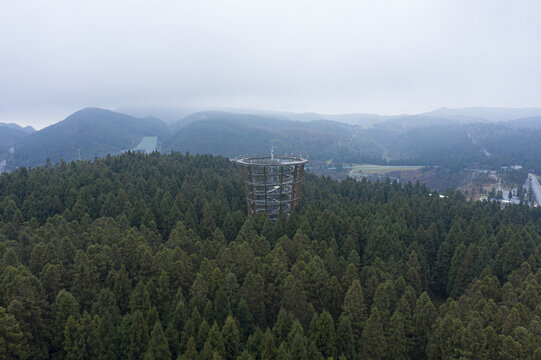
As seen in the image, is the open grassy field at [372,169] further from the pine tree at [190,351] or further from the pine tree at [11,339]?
the pine tree at [11,339]

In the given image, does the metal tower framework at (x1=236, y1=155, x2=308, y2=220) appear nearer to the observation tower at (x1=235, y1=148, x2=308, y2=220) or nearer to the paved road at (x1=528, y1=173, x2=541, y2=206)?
the observation tower at (x1=235, y1=148, x2=308, y2=220)

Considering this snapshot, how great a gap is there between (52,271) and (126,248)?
18.7 ft

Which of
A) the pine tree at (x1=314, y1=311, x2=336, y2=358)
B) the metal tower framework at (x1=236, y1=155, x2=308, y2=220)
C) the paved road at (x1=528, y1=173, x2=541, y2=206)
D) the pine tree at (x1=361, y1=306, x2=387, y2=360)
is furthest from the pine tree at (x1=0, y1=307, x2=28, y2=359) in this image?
the paved road at (x1=528, y1=173, x2=541, y2=206)

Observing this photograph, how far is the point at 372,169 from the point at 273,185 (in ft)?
417

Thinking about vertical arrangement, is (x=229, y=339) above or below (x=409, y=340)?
above

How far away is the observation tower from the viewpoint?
4653 centimetres

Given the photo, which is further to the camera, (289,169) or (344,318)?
(289,169)

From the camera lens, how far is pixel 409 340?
2461 cm

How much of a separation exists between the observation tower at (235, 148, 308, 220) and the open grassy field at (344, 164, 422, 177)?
4102 inches

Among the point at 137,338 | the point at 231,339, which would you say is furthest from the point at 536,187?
the point at 137,338

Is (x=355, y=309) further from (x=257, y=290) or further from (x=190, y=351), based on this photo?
(x=190, y=351)

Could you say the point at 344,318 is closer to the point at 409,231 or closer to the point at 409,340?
the point at 409,340

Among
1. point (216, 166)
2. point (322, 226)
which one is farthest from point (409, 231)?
point (216, 166)

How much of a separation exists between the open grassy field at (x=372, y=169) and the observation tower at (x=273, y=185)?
104 metres
